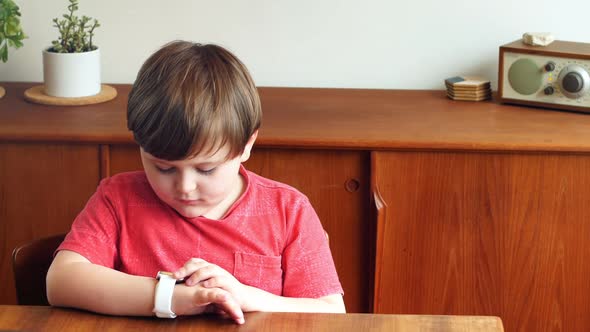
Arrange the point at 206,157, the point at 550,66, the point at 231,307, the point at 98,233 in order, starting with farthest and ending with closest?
1. the point at 550,66
2. the point at 98,233
3. the point at 206,157
4. the point at 231,307

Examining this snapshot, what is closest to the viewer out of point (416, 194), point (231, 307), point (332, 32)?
point (231, 307)

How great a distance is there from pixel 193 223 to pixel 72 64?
0.90 m

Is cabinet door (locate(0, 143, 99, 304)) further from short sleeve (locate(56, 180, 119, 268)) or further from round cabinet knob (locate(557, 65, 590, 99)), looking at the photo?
round cabinet knob (locate(557, 65, 590, 99))

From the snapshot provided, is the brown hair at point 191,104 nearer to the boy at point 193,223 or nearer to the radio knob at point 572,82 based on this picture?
the boy at point 193,223

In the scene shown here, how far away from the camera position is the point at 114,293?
4.24ft

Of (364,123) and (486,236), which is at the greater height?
(364,123)

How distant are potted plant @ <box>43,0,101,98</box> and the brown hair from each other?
0.92m

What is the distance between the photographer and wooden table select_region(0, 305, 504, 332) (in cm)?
123

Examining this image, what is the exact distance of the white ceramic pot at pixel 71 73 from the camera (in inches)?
88.6

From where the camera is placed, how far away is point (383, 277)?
Answer: 2160 mm

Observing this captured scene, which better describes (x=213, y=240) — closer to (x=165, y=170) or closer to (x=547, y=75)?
(x=165, y=170)

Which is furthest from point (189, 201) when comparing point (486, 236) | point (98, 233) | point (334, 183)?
point (486, 236)

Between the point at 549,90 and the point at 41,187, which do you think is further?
the point at 549,90

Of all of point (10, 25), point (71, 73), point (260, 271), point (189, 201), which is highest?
point (10, 25)
